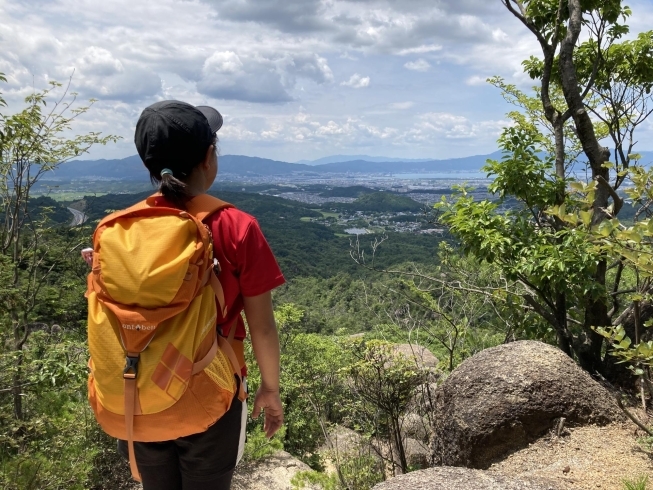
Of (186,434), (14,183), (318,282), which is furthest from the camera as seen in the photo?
(318,282)

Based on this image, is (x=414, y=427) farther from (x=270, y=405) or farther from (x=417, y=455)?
(x=270, y=405)

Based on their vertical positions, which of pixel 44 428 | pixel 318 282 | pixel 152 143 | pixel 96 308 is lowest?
pixel 318 282

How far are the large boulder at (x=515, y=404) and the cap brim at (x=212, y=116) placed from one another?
3315 millimetres

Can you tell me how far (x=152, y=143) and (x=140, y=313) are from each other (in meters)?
0.52

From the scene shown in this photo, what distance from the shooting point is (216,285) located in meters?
1.43

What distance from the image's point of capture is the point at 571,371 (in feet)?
12.9

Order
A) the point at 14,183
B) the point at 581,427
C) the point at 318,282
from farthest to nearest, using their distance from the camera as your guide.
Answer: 1. the point at 318,282
2. the point at 14,183
3. the point at 581,427

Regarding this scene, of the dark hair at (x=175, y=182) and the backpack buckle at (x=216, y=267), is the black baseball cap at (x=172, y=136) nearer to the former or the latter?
the dark hair at (x=175, y=182)

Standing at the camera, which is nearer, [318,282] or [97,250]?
[97,250]

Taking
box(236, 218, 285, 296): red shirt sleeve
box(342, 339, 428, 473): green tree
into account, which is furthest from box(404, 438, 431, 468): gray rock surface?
box(236, 218, 285, 296): red shirt sleeve

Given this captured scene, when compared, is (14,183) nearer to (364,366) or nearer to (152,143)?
(364,366)

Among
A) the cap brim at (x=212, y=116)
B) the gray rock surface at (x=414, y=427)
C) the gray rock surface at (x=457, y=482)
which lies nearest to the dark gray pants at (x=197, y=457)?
the cap brim at (x=212, y=116)

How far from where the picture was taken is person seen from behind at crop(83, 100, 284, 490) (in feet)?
4.66

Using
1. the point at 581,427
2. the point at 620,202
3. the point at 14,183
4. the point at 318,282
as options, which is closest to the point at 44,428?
the point at 14,183
